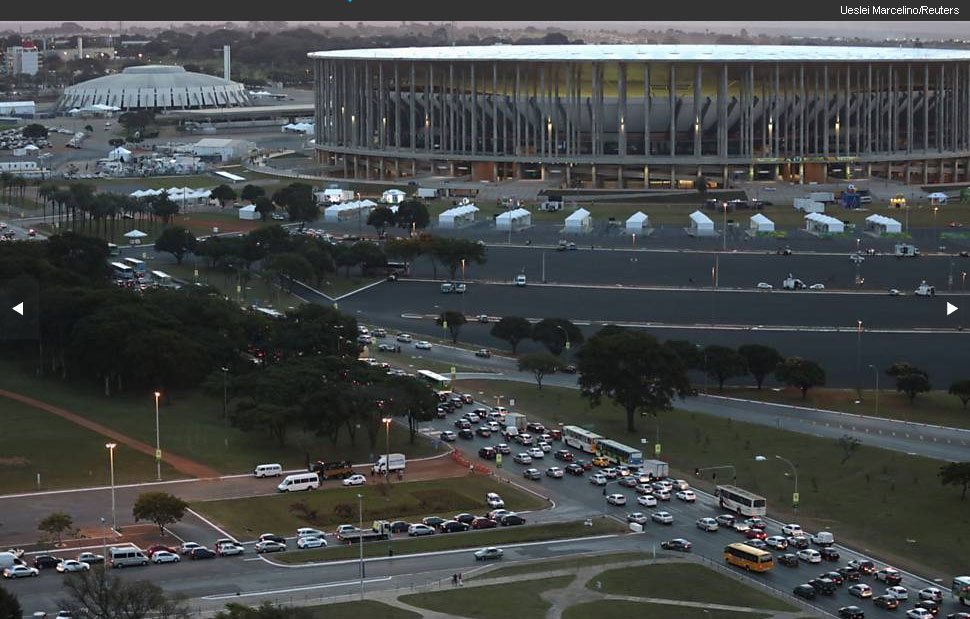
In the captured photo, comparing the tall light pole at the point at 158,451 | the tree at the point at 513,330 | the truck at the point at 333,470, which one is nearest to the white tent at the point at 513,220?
the tree at the point at 513,330

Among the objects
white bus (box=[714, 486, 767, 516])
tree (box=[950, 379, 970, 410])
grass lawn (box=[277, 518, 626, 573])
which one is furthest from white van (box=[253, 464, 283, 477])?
tree (box=[950, 379, 970, 410])

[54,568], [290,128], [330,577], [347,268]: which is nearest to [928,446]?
[330,577]

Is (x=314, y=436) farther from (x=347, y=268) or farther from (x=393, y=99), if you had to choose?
(x=393, y=99)

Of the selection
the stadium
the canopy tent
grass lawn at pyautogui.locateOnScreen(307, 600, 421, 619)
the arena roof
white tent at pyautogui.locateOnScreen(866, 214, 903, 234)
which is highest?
the arena roof

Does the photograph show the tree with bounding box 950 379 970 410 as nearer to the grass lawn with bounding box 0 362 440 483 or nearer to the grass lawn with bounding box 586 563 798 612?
the grass lawn with bounding box 0 362 440 483

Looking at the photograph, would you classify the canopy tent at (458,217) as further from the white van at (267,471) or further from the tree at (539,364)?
the white van at (267,471)

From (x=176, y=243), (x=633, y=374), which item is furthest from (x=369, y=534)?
(x=176, y=243)
